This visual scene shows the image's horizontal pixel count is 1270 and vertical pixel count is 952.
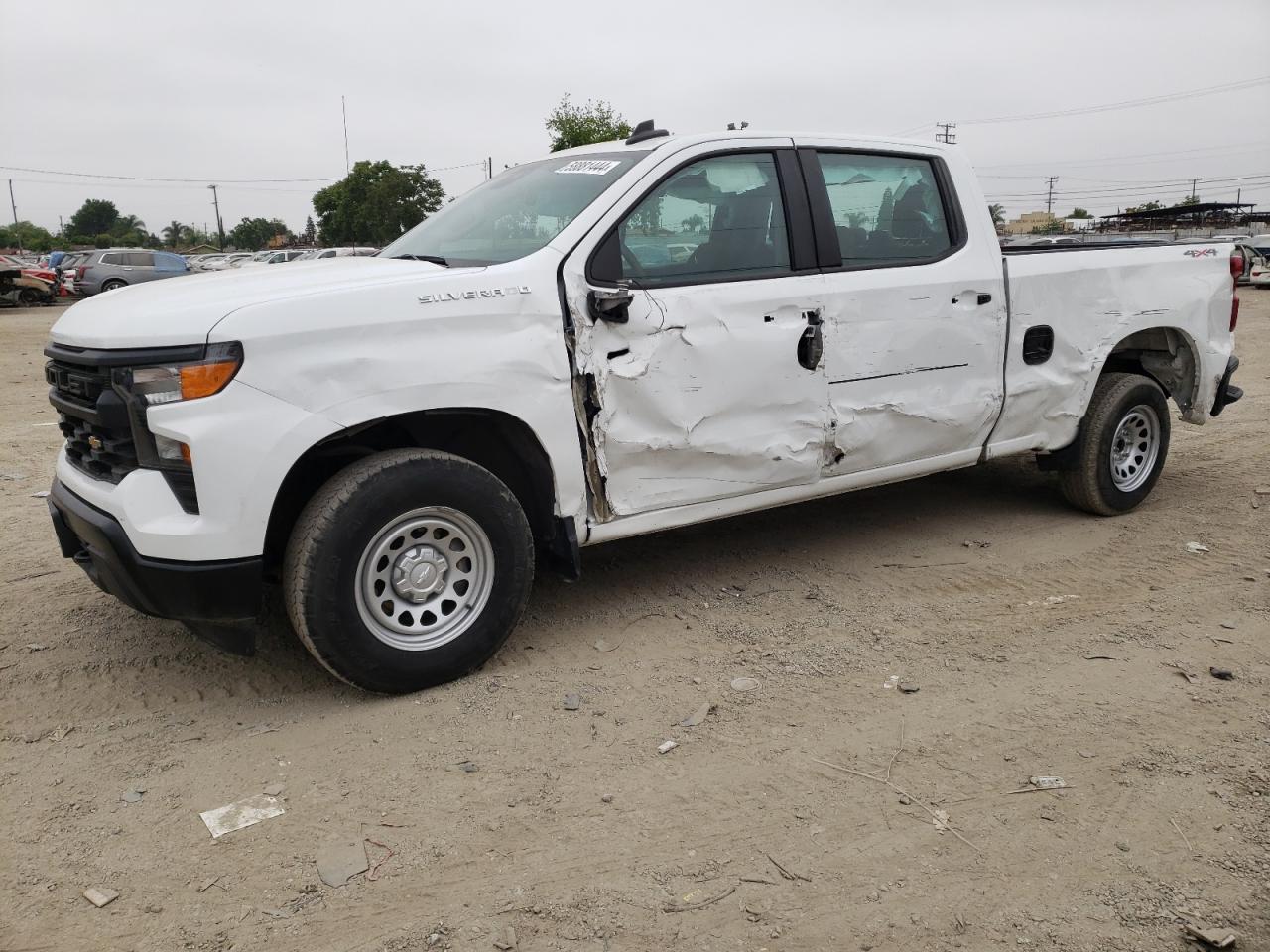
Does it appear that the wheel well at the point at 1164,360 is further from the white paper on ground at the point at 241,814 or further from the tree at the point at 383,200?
the tree at the point at 383,200

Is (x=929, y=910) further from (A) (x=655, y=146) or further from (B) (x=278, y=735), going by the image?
(A) (x=655, y=146)

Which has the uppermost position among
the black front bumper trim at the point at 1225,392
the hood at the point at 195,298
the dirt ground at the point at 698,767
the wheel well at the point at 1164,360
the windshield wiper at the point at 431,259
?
the windshield wiper at the point at 431,259

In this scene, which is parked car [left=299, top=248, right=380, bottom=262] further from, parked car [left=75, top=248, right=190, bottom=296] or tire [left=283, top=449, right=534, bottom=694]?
parked car [left=75, top=248, right=190, bottom=296]

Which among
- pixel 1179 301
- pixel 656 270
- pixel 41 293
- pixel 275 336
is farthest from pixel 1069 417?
pixel 41 293

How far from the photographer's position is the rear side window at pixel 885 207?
4.44 m

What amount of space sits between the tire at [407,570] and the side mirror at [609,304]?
28.0 inches

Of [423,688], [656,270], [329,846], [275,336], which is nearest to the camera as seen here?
[329,846]

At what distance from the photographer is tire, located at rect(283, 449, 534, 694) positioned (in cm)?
332

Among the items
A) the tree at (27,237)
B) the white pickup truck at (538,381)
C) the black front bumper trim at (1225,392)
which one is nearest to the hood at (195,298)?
the white pickup truck at (538,381)

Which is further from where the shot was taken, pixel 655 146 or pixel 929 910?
pixel 655 146

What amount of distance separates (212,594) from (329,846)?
93 centimetres

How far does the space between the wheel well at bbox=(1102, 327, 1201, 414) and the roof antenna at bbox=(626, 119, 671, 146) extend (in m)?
2.95

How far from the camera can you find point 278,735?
11.1 ft

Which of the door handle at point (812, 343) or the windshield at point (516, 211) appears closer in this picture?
the windshield at point (516, 211)
